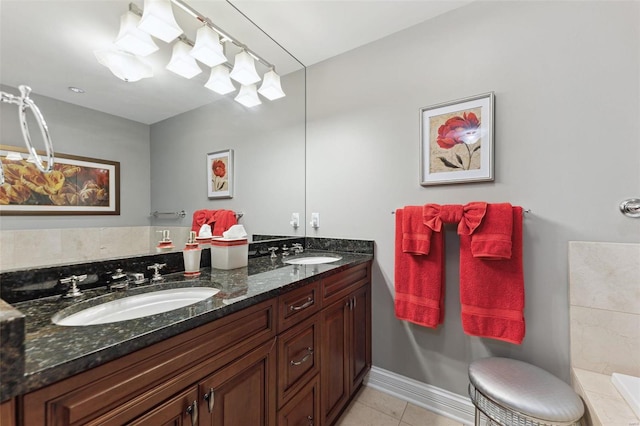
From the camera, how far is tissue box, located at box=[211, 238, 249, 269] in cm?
142

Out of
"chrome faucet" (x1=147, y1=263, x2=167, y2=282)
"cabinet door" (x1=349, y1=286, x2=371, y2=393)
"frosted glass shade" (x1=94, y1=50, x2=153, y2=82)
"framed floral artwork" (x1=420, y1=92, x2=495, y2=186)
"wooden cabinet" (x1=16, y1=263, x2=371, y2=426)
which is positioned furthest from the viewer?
"cabinet door" (x1=349, y1=286, x2=371, y2=393)

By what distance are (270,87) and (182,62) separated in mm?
696

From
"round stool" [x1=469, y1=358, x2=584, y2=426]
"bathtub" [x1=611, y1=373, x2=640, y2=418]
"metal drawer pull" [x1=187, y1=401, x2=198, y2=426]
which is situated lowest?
"round stool" [x1=469, y1=358, x2=584, y2=426]

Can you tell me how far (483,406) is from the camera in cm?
121

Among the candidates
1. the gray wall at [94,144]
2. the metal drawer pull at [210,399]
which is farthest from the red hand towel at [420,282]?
the gray wall at [94,144]

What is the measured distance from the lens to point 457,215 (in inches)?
58.6

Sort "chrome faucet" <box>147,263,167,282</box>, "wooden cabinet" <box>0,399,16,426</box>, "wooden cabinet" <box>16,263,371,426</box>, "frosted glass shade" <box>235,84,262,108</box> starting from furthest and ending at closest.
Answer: "frosted glass shade" <box>235,84,262,108</box>
"chrome faucet" <box>147,263,167,282</box>
"wooden cabinet" <box>16,263,371,426</box>
"wooden cabinet" <box>0,399,16,426</box>

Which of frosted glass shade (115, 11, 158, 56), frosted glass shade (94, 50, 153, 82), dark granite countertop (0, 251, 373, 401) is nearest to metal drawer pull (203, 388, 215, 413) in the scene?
dark granite countertop (0, 251, 373, 401)

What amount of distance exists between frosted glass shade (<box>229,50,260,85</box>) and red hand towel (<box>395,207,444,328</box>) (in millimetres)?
1354

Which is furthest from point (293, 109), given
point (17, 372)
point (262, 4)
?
point (17, 372)

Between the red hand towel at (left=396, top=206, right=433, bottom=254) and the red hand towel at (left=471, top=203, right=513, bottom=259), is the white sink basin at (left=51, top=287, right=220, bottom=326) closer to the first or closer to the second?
the red hand towel at (left=396, top=206, right=433, bottom=254)

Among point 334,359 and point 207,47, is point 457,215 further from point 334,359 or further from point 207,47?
point 207,47

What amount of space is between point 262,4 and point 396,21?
2.88ft

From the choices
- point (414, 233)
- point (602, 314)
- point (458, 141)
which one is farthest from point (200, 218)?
point (602, 314)
